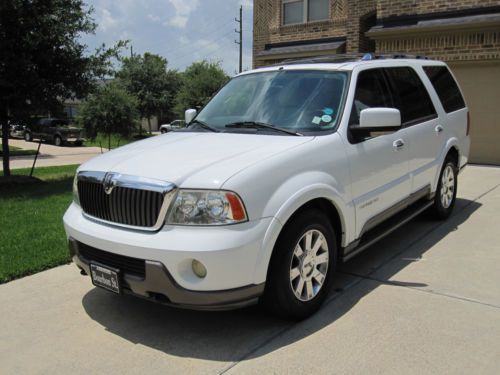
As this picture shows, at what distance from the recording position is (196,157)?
354cm

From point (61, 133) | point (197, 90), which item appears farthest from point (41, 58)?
point (197, 90)

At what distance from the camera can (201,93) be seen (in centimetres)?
3484

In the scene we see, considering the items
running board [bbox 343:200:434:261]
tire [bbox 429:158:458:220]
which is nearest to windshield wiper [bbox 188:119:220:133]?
running board [bbox 343:200:434:261]

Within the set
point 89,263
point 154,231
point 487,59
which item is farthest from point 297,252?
point 487,59

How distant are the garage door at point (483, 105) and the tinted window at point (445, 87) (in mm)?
5777

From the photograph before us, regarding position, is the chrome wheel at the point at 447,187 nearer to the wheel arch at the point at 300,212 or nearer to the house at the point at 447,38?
the wheel arch at the point at 300,212

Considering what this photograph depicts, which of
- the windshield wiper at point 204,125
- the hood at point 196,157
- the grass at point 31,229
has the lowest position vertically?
the grass at point 31,229

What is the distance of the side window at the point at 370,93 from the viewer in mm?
4321

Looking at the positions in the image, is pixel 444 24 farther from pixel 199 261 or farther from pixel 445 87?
pixel 199 261

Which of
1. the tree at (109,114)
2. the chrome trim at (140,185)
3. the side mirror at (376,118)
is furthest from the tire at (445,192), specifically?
the tree at (109,114)

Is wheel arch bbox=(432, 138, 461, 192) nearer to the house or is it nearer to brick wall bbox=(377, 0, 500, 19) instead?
the house

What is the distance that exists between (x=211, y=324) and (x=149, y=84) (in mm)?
36585

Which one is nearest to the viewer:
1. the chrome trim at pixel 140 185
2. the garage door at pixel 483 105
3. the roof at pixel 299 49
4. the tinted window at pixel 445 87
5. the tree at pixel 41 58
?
the chrome trim at pixel 140 185

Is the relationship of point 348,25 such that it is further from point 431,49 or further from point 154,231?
point 154,231
